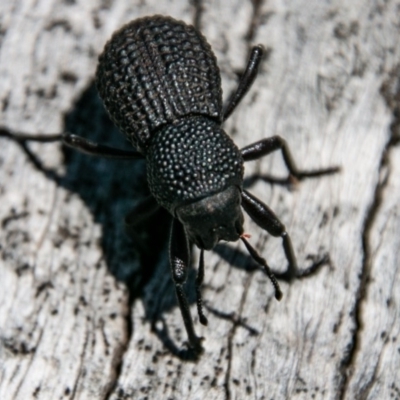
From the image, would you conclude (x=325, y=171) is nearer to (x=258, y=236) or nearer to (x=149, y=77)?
(x=258, y=236)

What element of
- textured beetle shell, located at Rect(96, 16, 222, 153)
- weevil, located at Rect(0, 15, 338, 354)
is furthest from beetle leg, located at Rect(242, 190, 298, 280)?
textured beetle shell, located at Rect(96, 16, 222, 153)

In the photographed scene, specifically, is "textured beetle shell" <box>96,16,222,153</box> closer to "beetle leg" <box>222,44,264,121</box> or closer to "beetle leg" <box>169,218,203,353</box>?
"beetle leg" <box>222,44,264,121</box>

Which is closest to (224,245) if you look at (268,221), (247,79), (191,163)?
(268,221)

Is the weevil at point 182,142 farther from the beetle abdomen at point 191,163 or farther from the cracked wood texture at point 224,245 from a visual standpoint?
the cracked wood texture at point 224,245

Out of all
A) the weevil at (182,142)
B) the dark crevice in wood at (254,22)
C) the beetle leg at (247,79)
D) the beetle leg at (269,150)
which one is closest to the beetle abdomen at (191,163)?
the weevil at (182,142)

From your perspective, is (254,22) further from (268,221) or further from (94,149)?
(268,221)

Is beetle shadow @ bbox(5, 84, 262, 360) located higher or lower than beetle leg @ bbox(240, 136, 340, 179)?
lower
